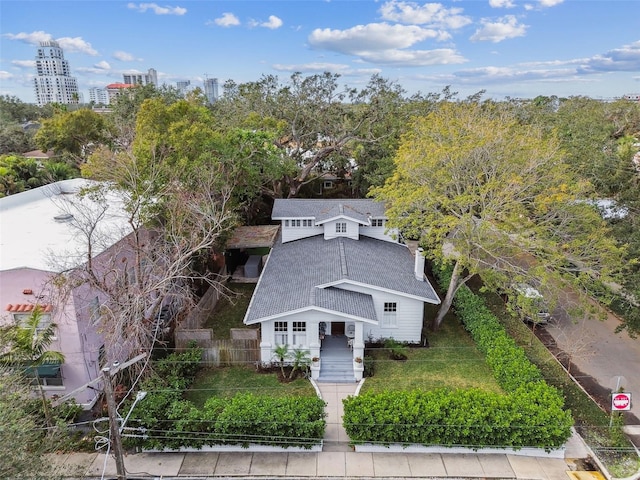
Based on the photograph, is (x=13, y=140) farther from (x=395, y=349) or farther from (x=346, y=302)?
(x=395, y=349)

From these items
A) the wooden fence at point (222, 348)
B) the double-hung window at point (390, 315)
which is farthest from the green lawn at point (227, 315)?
the double-hung window at point (390, 315)

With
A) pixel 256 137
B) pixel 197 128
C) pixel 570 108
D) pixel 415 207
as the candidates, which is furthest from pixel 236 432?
pixel 570 108

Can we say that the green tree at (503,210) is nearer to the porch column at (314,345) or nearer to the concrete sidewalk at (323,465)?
the porch column at (314,345)

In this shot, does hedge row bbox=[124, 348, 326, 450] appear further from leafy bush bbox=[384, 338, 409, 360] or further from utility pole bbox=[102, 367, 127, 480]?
leafy bush bbox=[384, 338, 409, 360]

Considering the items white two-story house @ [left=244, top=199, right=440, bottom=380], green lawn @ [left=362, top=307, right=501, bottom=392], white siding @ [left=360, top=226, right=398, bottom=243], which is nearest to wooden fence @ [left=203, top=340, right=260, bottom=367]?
white two-story house @ [left=244, top=199, right=440, bottom=380]

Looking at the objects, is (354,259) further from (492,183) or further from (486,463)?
(486,463)
